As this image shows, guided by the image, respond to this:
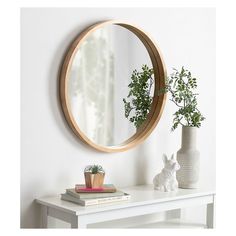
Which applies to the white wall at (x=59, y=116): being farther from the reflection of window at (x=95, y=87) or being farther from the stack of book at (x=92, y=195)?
the stack of book at (x=92, y=195)

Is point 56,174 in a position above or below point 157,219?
above

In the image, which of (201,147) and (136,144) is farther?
(201,147)

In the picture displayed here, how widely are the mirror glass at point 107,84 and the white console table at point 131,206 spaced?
1.15 ft

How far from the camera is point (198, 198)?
9.02 ft

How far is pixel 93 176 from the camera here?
2467 millimetres

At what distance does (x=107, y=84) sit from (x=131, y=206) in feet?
2.23

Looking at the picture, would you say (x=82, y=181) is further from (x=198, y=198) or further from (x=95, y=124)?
(x=198, y=198)

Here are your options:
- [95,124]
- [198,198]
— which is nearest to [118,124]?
[95,124]

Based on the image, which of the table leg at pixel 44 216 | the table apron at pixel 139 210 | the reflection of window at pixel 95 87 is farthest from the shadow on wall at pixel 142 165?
the table leg at pixel 44 216

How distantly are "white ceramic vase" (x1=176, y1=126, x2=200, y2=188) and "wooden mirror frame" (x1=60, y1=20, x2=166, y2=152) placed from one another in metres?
0.20

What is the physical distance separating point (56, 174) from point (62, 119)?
275 millimetres

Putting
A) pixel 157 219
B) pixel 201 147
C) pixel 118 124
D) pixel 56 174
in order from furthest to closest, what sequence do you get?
1. pixel 201 147
2. pixel 157 219
3. pixel 118 124
4. pixel 56 174

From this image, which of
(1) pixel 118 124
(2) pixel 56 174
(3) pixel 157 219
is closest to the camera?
(2) pixel 56 174

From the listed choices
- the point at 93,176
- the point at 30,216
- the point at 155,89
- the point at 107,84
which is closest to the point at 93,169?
the point at 93,176
